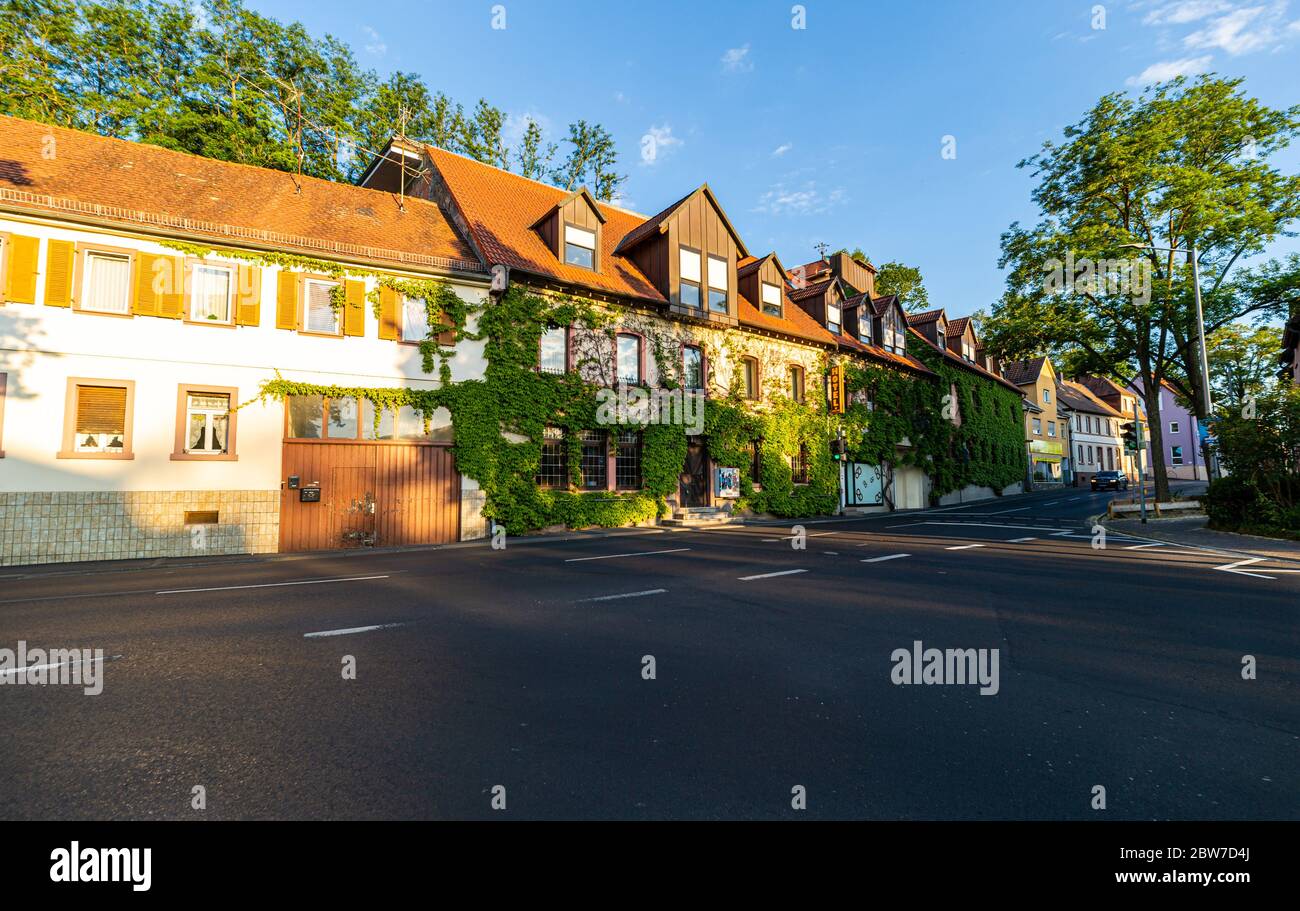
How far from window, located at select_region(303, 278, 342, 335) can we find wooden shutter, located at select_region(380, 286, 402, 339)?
40.0 inches

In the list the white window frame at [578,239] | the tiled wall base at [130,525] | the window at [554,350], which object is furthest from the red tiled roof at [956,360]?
the tiled wall base at [130,525]

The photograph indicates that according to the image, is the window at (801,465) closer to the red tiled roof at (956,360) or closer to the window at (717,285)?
the window at (717,285)

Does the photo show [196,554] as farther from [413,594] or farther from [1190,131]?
[1190,131]

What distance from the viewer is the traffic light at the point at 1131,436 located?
18.7m

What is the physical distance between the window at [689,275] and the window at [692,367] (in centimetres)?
163

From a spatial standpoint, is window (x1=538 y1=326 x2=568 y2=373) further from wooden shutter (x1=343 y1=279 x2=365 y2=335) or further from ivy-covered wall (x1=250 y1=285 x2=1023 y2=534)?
wooden shutter (x1=343 y1=279 x2=365 y2=335)

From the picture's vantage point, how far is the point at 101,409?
13.1 metres

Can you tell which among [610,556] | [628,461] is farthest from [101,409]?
[628,461]

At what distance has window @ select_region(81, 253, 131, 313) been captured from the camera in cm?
1325

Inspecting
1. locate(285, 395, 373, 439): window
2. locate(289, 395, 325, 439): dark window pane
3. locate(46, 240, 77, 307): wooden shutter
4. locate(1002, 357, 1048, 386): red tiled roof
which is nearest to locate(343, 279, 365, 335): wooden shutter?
locate(285, 395, 373, 439): window

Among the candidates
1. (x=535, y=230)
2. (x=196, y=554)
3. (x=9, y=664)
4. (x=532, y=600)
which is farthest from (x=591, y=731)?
(x=535, y=230)

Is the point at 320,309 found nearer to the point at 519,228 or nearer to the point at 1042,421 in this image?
the point at 519,228

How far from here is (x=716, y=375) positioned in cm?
2289
